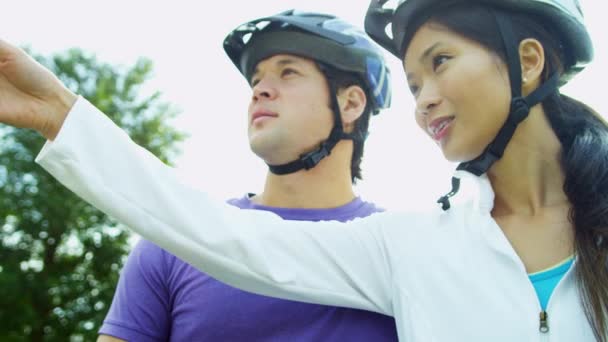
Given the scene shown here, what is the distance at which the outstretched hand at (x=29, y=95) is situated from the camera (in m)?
2.39

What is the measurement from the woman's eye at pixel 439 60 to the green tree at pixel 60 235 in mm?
22719

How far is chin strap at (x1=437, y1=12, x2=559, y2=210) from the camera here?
303cm

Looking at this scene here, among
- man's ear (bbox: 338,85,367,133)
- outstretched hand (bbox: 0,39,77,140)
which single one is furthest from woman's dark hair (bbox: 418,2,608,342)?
outstretched hand (bbox: 0,39,77,140)

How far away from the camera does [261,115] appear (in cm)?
405

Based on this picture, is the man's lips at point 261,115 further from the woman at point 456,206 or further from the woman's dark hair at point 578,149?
the woman's dark hair at point 578,149

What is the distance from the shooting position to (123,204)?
96.2 inches

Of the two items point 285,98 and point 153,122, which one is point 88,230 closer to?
point 153,122

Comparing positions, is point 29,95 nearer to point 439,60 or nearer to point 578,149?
point 439,60

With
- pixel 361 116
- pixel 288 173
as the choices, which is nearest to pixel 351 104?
pixel 361 116

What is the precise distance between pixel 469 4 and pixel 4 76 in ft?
6.58

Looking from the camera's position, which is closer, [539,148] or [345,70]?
[539,148]

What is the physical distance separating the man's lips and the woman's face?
1.12m

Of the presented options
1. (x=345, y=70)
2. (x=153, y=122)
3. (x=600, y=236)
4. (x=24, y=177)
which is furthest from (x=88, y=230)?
(x=600, y=236)

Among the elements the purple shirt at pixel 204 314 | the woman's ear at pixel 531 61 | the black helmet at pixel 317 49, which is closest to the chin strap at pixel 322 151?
the black helmet at pixel 317 49
